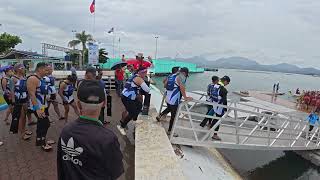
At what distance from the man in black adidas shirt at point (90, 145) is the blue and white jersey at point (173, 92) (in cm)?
452

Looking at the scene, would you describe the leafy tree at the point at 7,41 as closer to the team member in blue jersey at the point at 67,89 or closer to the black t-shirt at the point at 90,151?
the team member in blue jersey at the point at 67,89

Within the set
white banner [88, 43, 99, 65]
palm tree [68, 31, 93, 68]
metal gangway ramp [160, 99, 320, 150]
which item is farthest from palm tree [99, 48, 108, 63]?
metal gangway ramp [160, 99, 320, 150]

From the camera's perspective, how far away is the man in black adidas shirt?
6.06ft

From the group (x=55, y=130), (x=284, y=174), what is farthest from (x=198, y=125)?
(x=55, y=130)

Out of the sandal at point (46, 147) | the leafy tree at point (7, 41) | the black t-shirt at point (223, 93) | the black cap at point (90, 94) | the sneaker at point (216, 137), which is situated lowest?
the sneaker at point (216, 137)

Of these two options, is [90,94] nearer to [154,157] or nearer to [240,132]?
[154,157]

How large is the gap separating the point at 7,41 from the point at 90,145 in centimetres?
4579

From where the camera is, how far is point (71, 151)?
1917mm

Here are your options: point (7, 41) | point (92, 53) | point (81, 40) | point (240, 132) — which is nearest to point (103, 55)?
point (81, 40)

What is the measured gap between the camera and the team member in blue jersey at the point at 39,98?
15.7ft

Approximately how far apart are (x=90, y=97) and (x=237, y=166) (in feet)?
25.2

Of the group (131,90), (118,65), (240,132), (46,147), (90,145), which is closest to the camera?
(90,145)

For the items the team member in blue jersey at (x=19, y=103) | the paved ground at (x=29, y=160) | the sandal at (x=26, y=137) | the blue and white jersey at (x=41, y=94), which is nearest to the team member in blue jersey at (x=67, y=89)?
the paved ground at (x=29, y=160)

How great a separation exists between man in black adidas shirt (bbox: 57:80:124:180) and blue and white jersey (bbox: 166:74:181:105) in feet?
14.8
